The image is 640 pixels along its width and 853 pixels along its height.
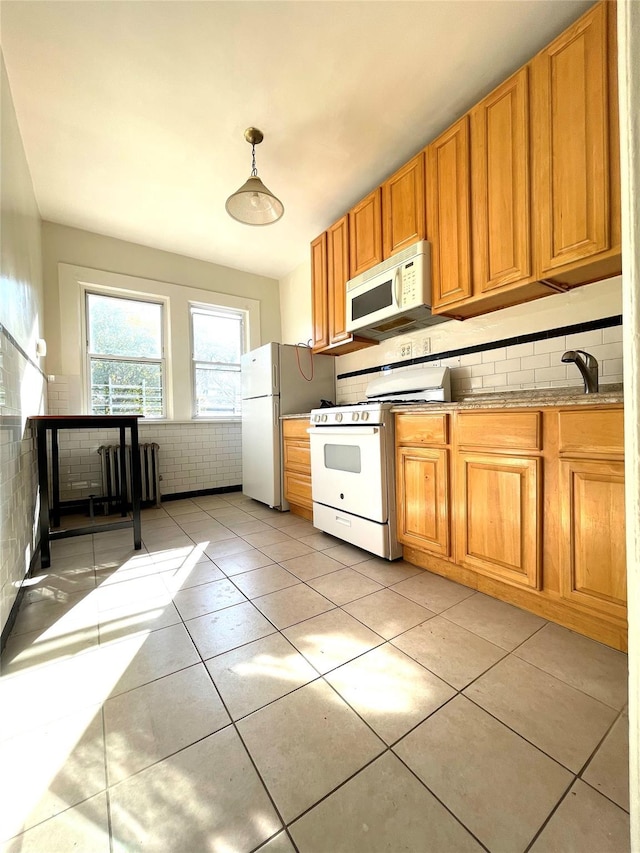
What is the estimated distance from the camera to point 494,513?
1581mm

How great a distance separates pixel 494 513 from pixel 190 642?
1403 mm

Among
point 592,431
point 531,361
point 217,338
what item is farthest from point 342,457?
point 217,338

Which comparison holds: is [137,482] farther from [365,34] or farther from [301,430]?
[365,34]

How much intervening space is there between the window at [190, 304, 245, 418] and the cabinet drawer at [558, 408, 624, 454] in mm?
3599

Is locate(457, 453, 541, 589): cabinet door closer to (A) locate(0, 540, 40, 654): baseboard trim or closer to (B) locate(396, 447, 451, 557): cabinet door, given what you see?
(B) locate(396, 447, 451, 557): cabinet door

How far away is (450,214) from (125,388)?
3.34m

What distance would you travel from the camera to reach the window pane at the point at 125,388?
3.51m

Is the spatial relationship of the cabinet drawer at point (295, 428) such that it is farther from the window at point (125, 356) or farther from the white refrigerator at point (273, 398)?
the window at point (125, 356)

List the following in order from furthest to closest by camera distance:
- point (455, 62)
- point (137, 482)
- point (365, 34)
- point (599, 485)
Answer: point (137, 482) → point (455, 62) → point (365, 34) → point (599, 485)

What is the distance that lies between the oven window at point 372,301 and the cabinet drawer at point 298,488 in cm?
138

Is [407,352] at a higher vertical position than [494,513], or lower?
higher

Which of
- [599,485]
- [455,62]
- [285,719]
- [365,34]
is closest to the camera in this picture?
[285,719]

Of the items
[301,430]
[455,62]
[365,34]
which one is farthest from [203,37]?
[301,430]

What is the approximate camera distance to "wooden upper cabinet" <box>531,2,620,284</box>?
4.81 ft
